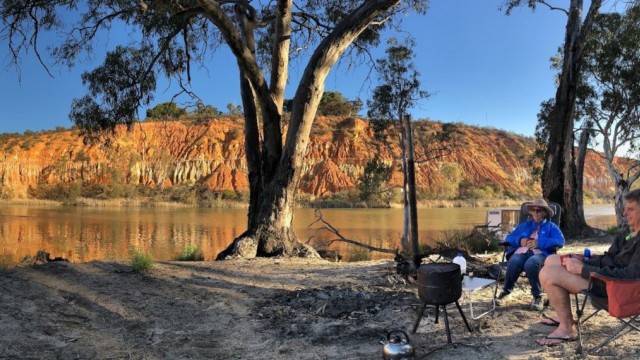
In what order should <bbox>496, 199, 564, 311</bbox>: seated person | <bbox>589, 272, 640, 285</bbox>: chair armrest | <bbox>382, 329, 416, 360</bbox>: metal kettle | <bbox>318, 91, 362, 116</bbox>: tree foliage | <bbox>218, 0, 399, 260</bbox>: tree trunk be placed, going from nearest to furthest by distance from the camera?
<bbox>589, 272, 640, 285</bbox>: chair armrest → <bbox>382, 329, 416, 360</bbox>: metal kettle → <bbox>496, 199, 564, 311</bbox>: seated person → <bbox>218, 0, 399, 260</bbox>: tree trunk → <bbox>318, 91, 362, 116</bbox>: tree foliage

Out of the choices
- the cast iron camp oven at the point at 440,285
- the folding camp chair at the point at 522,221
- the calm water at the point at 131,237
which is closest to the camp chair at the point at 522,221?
the folding camp chair at the point at 522,221

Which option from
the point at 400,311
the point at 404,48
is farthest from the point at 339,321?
the point at 404,48

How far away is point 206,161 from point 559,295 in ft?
146

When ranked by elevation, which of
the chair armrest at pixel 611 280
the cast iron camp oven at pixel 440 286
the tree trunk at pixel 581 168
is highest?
the tree trunk at pixel 581 168

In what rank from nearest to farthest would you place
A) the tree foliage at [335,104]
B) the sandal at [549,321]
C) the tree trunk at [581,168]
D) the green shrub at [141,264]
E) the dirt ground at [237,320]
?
the dirt ground at [237,320], the sandal at [549,321], the green shrub at [141,264], the tree trunk at [581,168], the tree foliage at [335,104]

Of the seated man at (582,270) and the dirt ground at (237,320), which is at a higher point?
the seated man at (582,270)

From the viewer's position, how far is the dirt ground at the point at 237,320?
3.34m

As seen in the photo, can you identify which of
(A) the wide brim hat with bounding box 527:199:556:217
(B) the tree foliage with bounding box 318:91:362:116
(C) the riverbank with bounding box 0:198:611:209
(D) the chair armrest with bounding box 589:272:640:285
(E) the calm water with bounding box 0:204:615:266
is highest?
(B) the tree foliage with bounding box 318:91:362:116

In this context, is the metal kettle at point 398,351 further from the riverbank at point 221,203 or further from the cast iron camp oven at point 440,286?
the riverbank at point 221,203

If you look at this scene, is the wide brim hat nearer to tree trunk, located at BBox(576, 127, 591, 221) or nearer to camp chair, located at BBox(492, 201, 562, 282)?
camp chair, located at BBox(492, 201, 562, 282)

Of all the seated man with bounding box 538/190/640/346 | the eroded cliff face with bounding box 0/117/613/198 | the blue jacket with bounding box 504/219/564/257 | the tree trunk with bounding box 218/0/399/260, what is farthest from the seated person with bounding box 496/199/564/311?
the eroded cliff face with bounding box 0/117/613/198

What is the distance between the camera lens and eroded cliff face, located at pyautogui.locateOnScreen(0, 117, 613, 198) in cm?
4353

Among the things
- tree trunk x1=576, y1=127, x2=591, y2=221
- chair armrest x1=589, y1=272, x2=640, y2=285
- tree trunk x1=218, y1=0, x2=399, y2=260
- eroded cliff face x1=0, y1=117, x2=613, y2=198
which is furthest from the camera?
eroded cliff face x1=0, y1=117, x2=613, y2=198

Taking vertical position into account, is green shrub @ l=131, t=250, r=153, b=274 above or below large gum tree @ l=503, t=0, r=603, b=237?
below
